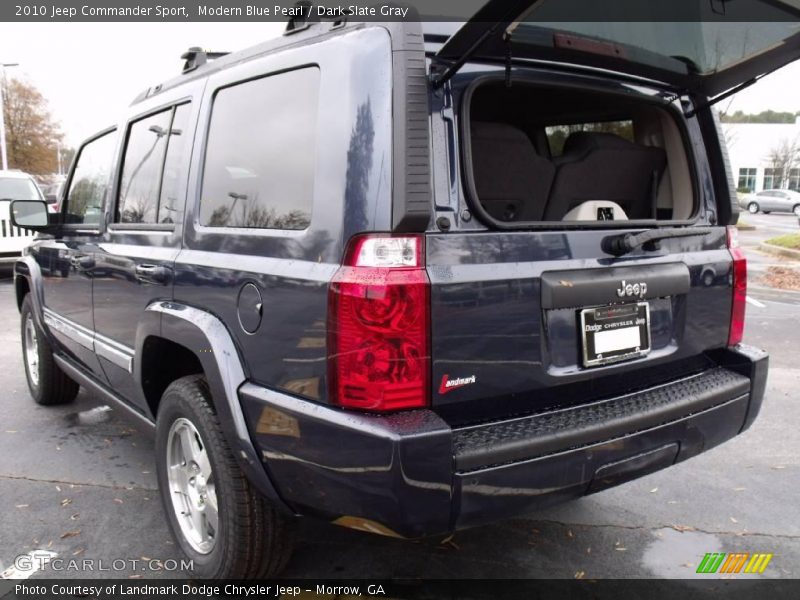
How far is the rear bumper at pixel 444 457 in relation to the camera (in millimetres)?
1795

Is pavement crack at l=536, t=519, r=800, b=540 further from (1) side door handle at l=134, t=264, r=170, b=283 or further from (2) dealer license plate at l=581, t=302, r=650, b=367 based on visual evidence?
(1) side door handle at l=134, t=264, r=170, b=283

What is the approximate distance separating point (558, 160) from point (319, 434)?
1.82 m

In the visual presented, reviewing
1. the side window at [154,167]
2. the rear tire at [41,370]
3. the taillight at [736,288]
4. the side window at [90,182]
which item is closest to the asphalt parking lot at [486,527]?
the rear tire at [41,370]

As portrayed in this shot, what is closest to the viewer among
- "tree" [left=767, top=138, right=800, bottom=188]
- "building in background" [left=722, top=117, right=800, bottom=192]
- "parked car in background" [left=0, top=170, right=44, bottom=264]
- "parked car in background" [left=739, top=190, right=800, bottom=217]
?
"parked car in background" [left=0, top=170, right=44, bottom=264]

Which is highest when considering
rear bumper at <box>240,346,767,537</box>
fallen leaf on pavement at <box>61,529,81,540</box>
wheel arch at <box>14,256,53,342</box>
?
wheel arch at <box>14,256,53,342</box>

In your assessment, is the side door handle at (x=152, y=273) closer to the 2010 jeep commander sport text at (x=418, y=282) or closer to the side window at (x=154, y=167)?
the 2010 jeep commander sport text at (x=418, y=282)

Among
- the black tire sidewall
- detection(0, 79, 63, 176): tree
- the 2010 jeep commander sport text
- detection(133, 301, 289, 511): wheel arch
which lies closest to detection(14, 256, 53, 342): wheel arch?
the 2010 jeep commander sport text

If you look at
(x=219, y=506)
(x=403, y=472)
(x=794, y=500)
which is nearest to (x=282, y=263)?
(x=403, y=472)

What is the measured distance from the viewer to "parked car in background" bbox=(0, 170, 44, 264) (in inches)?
392

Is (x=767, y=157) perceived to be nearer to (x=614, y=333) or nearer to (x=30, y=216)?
(x=614, y=333)

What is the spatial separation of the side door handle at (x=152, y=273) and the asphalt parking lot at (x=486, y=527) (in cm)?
82

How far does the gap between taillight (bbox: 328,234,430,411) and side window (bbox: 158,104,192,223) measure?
112 centimetres

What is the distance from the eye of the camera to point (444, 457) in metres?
1.80

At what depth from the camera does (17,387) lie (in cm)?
521
